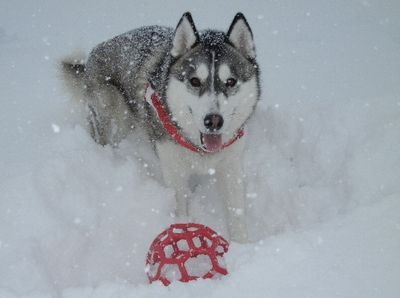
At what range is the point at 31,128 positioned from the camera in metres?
3.43

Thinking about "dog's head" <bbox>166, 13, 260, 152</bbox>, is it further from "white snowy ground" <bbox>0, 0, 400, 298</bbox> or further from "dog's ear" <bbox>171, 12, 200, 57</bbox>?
"white snowy ground" <bbox>0, 0, 400, 298</bbox>

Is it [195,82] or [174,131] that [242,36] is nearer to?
[195,82]

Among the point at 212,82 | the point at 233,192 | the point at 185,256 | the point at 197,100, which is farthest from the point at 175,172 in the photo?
the point at 185,256

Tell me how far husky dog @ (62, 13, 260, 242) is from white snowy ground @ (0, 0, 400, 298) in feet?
0.87

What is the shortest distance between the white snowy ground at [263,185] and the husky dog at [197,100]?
27cm

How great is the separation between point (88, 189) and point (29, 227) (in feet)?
1.76

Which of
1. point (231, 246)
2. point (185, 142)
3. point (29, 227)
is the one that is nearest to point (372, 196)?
point (231, 246)

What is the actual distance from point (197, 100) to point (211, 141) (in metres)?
0.27

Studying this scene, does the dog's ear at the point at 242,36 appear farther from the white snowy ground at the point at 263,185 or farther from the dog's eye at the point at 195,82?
the white snowy ground at the point at 263,185

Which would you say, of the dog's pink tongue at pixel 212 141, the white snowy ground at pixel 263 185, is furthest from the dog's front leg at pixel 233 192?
the dog's pink tongue at pixel 212 141

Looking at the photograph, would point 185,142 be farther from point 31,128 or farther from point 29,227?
point 31,128

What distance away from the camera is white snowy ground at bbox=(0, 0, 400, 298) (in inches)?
77.6

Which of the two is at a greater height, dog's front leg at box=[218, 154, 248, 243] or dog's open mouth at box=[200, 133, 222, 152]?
dog's open mouth at box=[200, 133, 222, 152]

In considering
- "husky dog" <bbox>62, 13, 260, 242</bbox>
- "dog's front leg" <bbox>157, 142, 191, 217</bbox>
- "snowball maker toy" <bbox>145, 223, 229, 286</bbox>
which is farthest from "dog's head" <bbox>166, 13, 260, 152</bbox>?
"snowball maker toy" <bbox>145, 223, 229, 286</bbox>
